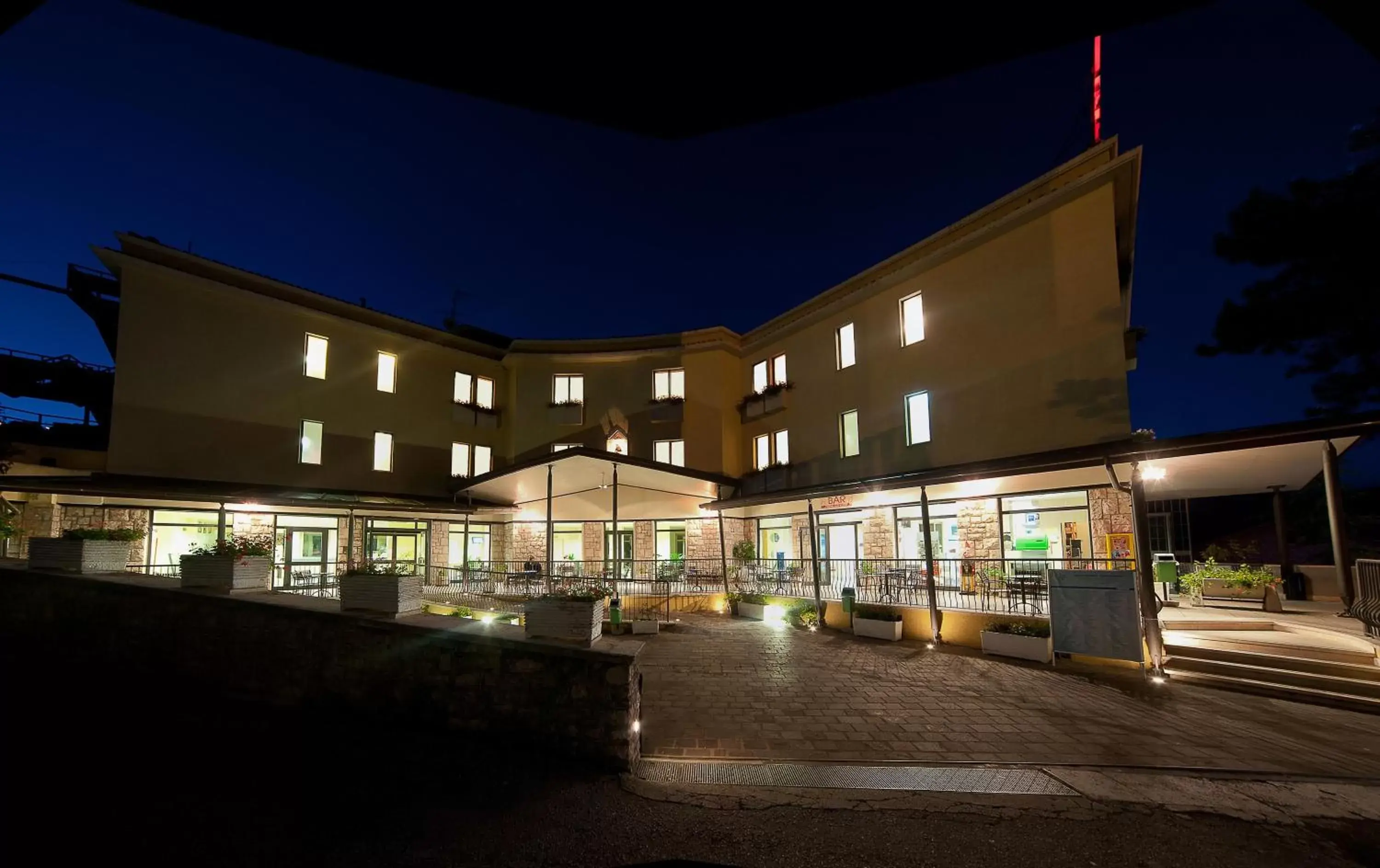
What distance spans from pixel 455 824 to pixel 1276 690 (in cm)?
1046

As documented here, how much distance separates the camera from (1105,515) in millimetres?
13039

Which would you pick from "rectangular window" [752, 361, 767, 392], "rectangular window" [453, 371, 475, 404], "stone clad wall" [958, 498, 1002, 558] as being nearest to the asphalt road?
"stone clad wall" [958, 498, 1002, 558]

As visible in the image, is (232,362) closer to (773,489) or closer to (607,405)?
(607,405)

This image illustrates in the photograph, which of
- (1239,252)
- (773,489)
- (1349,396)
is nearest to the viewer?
(1239,252)

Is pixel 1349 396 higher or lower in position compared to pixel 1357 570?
higher

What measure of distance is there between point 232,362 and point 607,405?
11.8m

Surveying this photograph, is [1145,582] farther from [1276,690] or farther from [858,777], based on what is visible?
[858,777]

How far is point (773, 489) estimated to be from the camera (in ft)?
67.2

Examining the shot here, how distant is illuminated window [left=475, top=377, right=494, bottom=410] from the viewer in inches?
949

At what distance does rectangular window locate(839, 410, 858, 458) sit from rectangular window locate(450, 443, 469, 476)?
14103 millimetres

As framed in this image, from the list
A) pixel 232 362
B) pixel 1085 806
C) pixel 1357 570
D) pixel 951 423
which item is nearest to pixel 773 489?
pixel 951 423

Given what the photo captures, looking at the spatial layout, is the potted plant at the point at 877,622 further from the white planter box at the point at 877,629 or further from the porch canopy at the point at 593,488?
the porch canopy at the point at 593,488

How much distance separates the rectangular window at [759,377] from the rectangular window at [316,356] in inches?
576

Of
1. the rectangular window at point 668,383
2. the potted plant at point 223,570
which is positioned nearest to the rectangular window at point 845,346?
the rectangular window at point 668,383
